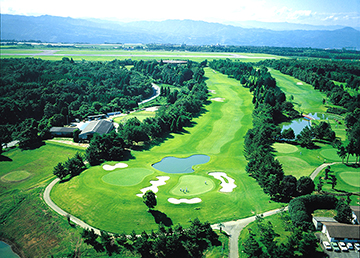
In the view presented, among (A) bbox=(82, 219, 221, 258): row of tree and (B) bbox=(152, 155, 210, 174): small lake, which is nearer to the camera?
(A) bbox=(82, 219, 221, 258): row of tree

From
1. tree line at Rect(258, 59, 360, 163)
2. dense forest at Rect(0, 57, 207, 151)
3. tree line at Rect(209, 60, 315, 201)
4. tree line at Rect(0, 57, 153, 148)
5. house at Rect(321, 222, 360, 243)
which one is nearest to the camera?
house at Rect(321, 222, 360, 243)

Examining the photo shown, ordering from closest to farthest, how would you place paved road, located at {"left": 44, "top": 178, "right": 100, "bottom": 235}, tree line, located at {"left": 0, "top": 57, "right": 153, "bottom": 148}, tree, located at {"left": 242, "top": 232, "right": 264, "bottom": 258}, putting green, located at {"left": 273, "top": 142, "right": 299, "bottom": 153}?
tree, located at {"left": 242, "top": 232, "right": 264, "bottom": 258}
paved road, located at {"left": 44, "top": 178, "right": 100, "bottom": 235}
putting green, located at {"left": 273, "top": 142, "right": 299, "bottom": 153}
tree line, located at {"left": 0, "top": 57, "right": 153, "bottom": 148}

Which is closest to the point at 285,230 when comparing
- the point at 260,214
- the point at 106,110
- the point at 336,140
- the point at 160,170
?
the point at 260,214

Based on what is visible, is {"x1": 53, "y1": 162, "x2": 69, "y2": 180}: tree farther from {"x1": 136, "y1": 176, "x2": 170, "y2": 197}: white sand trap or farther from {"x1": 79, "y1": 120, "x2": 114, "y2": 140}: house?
{"x1": 79, "y1": 120, "x2": 114, "y2": 140}: house

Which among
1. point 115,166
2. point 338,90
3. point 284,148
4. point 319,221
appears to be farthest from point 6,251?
point 338,90

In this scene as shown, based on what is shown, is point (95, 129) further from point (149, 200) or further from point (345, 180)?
point (345, 180)

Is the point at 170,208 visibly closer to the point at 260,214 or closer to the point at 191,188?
the point at 191,188

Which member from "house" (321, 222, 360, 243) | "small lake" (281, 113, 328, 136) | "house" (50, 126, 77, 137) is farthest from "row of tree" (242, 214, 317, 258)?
"house" (50, 126, 77, 137)
